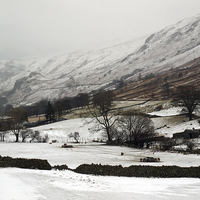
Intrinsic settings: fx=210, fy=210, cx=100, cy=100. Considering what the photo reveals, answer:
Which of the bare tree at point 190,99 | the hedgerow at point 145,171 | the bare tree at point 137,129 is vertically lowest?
the hedgerow at point 145,171

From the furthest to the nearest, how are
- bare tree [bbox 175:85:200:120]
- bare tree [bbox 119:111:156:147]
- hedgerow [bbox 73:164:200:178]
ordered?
bare tree [bbox 175:85:200:120]
bare tree [bbox 119:111:156:147]
hedgerow [bbox 73:164:200:178]

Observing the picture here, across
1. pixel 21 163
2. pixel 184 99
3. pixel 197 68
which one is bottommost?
pixel 21 163

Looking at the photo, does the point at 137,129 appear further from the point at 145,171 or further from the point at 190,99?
the point at 145,171

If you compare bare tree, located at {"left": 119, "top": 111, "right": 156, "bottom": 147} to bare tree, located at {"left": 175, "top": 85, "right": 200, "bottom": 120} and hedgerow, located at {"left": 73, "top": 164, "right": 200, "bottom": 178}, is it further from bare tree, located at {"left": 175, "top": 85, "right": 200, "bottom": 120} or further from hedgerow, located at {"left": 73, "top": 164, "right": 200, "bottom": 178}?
hedgerow, located at {"left": 73, "top": 164, "right": 200, "bottom": 178}

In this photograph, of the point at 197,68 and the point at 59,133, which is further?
the point at 197,68

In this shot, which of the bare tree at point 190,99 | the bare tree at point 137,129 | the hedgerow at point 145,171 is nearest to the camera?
the hedgerow at point 145,171

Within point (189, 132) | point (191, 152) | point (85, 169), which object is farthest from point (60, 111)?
point (85, 169)

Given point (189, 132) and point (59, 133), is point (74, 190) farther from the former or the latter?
point (59, 133)

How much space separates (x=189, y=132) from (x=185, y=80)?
425ft

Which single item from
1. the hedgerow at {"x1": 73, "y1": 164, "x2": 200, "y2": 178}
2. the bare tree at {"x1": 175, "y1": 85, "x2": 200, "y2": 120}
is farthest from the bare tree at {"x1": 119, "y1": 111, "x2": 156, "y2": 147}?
the hedgerow at {"x1": 73, "y1": 164, "x2": 200, "y2": 178}

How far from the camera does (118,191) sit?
10.7m

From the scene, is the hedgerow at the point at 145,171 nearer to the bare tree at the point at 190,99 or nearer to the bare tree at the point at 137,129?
the bare tree at the point at 137,129

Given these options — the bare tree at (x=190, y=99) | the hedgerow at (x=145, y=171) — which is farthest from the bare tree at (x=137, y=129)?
the hedgerow at (x=145, y=171)

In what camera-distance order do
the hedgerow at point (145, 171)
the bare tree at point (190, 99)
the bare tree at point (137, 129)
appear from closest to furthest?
the hedgerow at point (145, 171) < the bare tree at point (137, 129) < the bare tree at point (190, 99)
